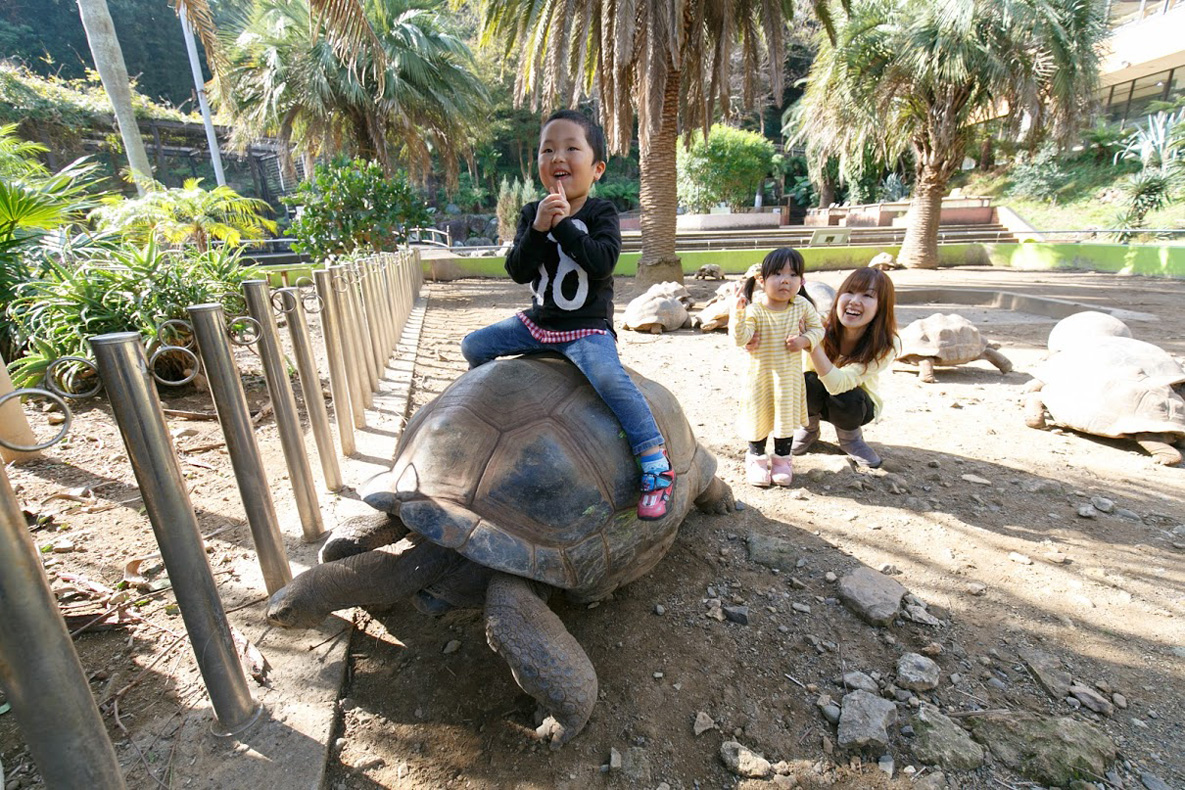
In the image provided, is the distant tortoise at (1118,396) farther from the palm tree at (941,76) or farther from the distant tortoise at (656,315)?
the palm tree at (941,76)

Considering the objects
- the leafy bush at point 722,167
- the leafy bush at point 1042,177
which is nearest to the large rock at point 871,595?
the leafy bush at point 722,167

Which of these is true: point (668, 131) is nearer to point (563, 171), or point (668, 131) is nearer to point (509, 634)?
point (563, 171)

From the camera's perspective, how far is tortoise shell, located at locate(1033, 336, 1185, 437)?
3.49 metres

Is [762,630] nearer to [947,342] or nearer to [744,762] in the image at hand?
[744,762]

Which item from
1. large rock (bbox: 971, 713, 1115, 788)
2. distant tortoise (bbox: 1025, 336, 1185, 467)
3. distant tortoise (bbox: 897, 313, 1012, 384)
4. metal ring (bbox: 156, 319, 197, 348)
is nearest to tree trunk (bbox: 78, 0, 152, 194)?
metal ring (bbox: 156, 319, 197, 348)

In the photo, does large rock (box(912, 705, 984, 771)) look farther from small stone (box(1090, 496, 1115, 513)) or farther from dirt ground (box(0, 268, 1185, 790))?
small stone (box(1090, 496, 1115, 513))

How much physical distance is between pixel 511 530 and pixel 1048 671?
6.13 ft

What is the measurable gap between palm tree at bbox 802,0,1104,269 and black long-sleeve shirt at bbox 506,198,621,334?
37.7 feet

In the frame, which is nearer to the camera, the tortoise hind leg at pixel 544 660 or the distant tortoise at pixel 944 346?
the tortoise hind leg at pixel 544 660

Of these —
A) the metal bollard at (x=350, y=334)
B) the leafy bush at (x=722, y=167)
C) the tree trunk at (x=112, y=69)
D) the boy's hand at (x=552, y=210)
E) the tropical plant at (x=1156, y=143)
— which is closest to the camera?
the boy's hand at (x=552, y=210)

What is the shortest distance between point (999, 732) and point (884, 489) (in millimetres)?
1633

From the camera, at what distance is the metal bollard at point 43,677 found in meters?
1.08

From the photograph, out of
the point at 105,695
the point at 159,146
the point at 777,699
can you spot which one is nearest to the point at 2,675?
the point at 105,695

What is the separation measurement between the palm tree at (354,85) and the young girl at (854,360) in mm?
14529
